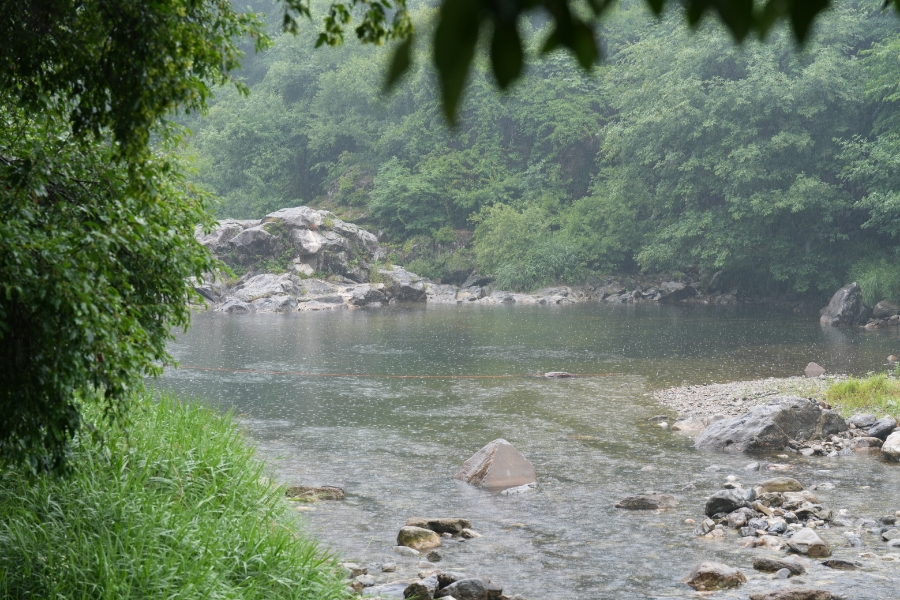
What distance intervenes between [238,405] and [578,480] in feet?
26.6

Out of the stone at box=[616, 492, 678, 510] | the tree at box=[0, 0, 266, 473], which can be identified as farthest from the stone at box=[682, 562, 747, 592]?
the tree at box=[0, 0, 266, 473]

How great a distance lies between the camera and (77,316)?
14.4ft

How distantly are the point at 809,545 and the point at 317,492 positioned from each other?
5678 millimetres

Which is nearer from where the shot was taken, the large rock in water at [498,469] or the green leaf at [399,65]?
the green leaf at [399,65]

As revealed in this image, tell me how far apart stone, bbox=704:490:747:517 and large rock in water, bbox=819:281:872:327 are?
26987 millimetres

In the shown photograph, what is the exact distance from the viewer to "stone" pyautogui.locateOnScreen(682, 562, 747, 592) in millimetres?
7816

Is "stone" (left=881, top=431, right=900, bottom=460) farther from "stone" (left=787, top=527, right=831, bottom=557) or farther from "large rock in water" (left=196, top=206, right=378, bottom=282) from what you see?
"large rock in water" (left=196, top=206, right=378, bottom=282)

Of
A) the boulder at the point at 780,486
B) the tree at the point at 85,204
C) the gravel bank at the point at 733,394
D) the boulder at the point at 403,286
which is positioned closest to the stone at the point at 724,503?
the boulder at the point at 780,486

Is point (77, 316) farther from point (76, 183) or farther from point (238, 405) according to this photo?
point (238, 405)

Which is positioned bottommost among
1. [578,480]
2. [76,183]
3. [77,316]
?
[578,480]

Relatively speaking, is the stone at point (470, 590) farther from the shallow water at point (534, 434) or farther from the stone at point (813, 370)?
the stone at point (813, 370)

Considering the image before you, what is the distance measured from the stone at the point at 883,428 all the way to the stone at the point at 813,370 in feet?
21.8

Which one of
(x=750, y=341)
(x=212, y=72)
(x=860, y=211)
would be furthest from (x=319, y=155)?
(x=212, y=72)

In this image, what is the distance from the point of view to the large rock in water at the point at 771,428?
44.8 ft
